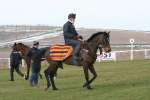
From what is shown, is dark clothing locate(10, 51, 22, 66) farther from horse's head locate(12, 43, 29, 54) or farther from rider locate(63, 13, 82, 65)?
rider locate(63, 13, 82, 65)

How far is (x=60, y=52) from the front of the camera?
21.0m

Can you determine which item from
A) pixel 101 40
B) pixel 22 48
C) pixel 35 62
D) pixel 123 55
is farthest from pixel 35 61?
pixel 123 55

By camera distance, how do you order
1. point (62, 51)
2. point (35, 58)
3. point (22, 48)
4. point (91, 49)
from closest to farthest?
point (91, 49) < point (62, 51) < point (35, 58) < point (22, 48)

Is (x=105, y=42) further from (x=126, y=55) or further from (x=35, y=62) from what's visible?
(x=126, y=55)

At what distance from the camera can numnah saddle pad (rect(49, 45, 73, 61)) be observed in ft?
68.4

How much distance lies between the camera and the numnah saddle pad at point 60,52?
68.4 feet

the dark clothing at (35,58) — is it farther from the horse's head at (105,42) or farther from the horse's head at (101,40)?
the horse's head at (105,42)

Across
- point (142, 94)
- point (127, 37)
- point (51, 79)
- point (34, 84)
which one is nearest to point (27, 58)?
point (34, 84)

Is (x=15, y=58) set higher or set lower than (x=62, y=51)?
lower

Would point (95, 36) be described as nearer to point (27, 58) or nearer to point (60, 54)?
point (60, 54)

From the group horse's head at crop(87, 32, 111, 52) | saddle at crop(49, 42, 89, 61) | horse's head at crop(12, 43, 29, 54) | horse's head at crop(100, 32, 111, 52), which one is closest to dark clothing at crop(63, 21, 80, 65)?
saddle at crop(49, 42, 89, 61)

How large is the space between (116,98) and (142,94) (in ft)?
2.84

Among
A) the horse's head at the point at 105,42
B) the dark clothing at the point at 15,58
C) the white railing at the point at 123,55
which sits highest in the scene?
the horse's head at the point at 105,42

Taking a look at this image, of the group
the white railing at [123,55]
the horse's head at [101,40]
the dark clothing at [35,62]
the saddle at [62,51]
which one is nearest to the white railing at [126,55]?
the white railing at [123,55]
